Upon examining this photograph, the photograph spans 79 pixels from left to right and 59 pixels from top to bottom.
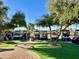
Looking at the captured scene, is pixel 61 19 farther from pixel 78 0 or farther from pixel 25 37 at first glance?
pixel 25 37

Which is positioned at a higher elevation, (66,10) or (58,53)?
(66,10)

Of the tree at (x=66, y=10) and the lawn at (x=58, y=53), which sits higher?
the tree at (x=66, y=10)

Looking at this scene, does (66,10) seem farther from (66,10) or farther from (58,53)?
(58,53)

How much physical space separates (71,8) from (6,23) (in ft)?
32.1

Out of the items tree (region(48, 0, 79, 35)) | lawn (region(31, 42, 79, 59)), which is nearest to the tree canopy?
tree (region(48, 0, 79, 35))

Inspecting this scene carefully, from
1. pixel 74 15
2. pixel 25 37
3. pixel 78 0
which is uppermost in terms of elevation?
pixel 78 0

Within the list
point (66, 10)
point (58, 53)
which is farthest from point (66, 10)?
point (58, 53)

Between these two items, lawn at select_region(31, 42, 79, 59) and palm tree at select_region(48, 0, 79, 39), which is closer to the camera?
lawn at select_region(31, 42, 79, 59)

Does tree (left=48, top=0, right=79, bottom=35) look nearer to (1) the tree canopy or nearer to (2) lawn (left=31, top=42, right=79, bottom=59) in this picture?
(1) the tree canopy

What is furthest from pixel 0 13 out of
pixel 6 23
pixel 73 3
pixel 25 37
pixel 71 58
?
pixel 25 37

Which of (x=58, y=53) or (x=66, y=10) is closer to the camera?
(x=58, y=53)

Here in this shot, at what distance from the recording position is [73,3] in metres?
28.6

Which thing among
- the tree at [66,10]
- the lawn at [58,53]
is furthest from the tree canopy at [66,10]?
the lawn at [58,53]

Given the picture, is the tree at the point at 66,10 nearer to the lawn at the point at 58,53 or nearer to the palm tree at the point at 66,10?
the palm tree at the point at 66,10
